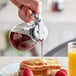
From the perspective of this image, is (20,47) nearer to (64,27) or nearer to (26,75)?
(26,75)

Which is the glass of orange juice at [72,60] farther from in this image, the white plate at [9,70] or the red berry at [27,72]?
the white plate at [9,70]

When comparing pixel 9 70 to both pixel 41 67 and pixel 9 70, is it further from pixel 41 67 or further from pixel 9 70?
pixel 41 67

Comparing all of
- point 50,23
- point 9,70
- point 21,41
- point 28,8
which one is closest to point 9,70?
point 9,70

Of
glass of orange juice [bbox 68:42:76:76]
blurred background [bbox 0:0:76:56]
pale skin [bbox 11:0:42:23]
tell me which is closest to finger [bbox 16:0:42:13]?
pale skin [bbox 11:0:42:23]

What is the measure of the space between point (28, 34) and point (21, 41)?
0.07 metres

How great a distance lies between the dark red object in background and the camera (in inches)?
62.3

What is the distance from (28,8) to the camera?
5.34 feet

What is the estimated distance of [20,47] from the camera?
5.34ft

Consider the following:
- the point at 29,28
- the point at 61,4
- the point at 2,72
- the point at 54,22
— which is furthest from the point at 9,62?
the point at 61,4

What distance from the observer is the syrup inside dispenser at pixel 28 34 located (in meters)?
1.55

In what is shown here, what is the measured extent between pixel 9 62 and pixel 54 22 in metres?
2.50

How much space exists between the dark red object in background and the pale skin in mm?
96

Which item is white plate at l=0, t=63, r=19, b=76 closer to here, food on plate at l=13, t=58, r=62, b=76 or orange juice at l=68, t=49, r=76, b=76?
food on plate at l=13, t=58, r=62, b=76

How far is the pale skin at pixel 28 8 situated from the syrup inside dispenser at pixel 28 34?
33mm
